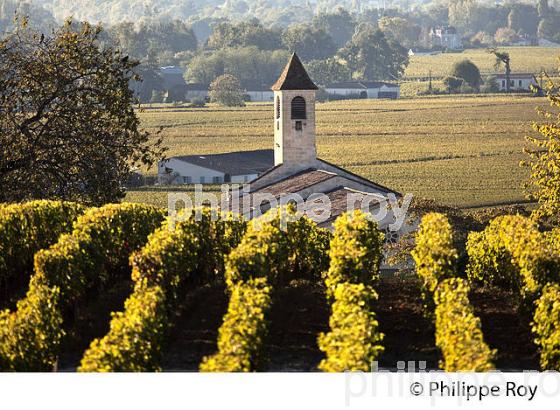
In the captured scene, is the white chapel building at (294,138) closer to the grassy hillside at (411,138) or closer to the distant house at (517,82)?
the grassy hillside at (411,138)

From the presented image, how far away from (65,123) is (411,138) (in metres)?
95.7

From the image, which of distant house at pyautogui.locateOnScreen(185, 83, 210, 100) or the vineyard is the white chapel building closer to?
the vineyard

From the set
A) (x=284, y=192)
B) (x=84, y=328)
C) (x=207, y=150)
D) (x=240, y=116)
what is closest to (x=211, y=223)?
(x=84, y=328)

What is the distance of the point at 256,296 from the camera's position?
22.3m

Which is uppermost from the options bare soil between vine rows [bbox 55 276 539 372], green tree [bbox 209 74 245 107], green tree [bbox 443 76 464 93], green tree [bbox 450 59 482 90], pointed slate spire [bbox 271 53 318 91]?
green tree [bbox 450 59 482 90]

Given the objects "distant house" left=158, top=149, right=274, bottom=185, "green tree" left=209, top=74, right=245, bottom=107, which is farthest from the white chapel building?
"green tree" left=209, top=74, right=245, bottom=107

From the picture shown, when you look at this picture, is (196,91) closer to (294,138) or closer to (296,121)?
(296,121)

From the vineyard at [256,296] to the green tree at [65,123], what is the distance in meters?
4.48

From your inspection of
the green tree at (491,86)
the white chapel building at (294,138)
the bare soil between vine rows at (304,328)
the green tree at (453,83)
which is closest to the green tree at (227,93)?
the green tree at (453,83)

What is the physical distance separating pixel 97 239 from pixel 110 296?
1421 millimetres

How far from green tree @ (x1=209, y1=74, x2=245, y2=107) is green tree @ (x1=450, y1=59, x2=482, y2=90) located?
35.8 meters

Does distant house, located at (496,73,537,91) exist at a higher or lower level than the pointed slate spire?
higher

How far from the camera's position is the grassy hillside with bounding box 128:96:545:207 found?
9388cm

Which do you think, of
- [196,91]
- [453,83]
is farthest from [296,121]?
[196,91]
